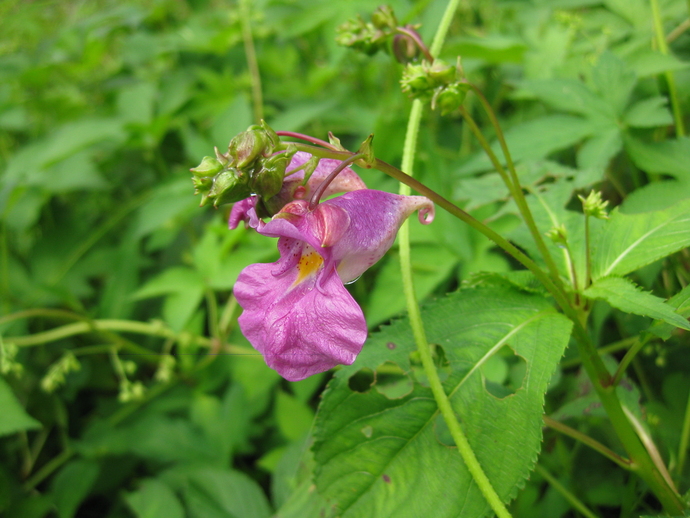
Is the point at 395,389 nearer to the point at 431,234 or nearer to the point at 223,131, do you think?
the point at 431,234

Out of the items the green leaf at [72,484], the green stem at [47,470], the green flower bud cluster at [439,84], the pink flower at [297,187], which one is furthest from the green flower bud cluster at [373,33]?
the green stem at [47,470]

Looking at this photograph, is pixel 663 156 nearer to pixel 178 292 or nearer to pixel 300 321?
pixel 300 321

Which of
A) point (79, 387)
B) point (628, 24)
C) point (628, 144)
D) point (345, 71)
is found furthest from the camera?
point (345, 71)

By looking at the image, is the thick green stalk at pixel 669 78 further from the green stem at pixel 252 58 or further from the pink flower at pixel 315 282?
the green stem at pixel 252 58

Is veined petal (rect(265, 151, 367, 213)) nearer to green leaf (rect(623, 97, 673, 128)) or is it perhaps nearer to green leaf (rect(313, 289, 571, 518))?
green leaf (rect(313, 289, 571, 518))

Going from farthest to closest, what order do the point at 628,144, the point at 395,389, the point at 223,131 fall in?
the point at 223,131 < the point at 628,144 < the point at 395,389

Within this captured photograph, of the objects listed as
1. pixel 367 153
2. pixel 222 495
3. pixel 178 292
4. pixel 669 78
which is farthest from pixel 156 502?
pixel 669 78

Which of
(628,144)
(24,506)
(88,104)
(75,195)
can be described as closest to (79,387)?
(24,506)

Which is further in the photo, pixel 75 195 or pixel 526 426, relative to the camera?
pixel 75 195
